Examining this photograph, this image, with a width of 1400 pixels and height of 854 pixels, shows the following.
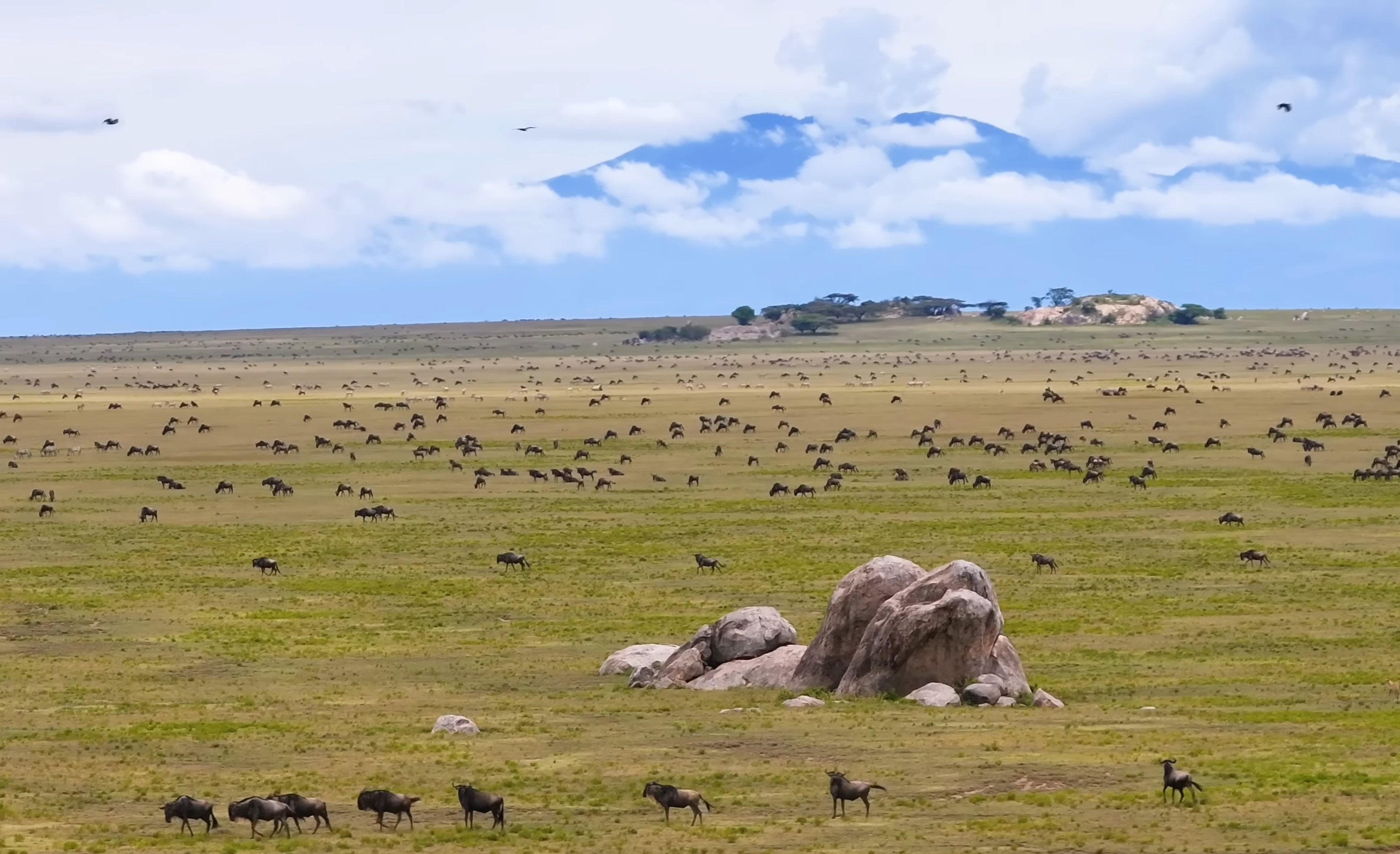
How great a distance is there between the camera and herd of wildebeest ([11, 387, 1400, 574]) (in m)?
72.4

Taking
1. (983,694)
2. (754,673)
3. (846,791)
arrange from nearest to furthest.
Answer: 1. (846,791)
2. (983,694)
3. (754,673)

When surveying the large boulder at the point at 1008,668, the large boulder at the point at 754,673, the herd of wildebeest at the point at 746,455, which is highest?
the herd of wildebeest at the point at 746,455

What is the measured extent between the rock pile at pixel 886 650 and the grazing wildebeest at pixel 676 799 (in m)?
9.81

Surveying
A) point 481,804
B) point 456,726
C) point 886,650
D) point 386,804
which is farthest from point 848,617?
point 386,804

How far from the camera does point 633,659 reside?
39.2 m

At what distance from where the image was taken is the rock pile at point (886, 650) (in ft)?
116

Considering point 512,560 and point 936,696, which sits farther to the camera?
point 512,560

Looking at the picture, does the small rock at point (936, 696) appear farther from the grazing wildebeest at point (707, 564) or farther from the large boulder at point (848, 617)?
the grazing wildebeest at point (707, 564)

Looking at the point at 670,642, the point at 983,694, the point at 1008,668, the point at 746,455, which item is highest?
the point at 746,455

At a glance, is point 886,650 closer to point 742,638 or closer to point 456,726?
point 742,638

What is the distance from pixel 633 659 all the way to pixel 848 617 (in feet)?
15.5

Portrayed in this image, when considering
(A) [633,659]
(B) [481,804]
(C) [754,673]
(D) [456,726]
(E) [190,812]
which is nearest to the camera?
(B) [481,804]

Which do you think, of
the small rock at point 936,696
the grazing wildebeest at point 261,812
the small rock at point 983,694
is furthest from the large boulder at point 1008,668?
the grazing wildebeest at point 261,812

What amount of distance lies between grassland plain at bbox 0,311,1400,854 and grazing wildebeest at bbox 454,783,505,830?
297 mm
